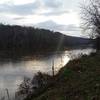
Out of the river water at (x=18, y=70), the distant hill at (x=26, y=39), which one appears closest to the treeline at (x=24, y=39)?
the distant hill at (x=26, y=39)

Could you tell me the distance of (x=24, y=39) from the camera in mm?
116125

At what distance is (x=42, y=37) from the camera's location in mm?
125250

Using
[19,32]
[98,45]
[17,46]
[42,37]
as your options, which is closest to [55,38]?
[42,37]

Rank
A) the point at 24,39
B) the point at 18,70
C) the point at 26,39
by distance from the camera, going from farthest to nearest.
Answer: the point at 26,39 → the point at 24,39 → the point at 18,70

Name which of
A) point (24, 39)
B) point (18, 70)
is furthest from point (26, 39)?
point (18, 70)

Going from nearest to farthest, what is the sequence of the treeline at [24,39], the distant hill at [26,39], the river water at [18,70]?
the river water at [18,70] < the distant hill at [26,39] < the treeline at [24,39]

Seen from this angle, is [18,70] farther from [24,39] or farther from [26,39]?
[26,39]

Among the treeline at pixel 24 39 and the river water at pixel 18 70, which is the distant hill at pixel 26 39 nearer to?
the treeline at pixel 24 39

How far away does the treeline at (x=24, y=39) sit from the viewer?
109250 millimetres

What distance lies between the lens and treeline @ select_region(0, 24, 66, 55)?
109 meters

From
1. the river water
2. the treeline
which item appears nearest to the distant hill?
the treeline

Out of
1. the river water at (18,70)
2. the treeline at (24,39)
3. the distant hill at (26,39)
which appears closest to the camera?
the river water at (18,70)

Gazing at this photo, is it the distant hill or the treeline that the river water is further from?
the treeline

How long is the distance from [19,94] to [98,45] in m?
19.5
